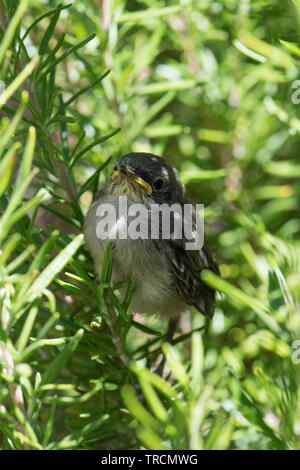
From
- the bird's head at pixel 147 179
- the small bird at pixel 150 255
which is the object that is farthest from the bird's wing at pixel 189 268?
the bird's head at pixel 147 179

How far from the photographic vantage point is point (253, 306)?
39.2 inches

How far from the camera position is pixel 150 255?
221 cm

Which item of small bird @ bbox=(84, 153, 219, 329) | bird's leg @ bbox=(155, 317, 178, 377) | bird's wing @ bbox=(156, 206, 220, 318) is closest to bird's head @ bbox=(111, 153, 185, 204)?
small bird @ bbox=(84, 153, 219, 329)

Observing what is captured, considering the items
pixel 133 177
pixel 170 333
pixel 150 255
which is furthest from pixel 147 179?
pixel 170 333

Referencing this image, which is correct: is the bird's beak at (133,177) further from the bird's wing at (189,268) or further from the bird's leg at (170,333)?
the bird's leg at (170,333)

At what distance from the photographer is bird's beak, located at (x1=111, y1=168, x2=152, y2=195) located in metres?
2.22

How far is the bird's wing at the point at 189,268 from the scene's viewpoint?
2248 mm

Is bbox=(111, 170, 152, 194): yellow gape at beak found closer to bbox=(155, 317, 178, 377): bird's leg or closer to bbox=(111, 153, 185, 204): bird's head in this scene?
Result: bbox=(111, 153, 185, 204): bird's head

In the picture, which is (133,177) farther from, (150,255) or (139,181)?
(150,255)

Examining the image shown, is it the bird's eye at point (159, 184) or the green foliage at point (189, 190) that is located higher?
the green foliage at point (189, 190)

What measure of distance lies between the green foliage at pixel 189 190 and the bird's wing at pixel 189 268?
8 centimetres

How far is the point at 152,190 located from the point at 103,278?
1284 mm
